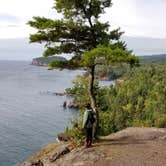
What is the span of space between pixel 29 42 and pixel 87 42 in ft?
12.8

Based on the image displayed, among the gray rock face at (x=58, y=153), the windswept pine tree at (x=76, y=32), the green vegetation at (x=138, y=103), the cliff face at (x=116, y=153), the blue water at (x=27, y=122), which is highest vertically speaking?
the windswept pine tree at (x=76, y=32)

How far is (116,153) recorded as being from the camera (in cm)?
2206

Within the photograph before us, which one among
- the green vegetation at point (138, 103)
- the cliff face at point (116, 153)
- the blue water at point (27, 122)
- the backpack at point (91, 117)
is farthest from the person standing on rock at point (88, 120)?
the green vegetation at point (138, 103)

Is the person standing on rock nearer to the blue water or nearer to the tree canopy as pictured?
the tree canopy

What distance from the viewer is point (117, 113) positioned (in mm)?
95125

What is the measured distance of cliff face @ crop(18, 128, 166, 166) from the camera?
2098 centimetres

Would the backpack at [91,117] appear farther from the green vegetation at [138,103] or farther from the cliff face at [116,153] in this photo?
the green vegetation at [138,103]

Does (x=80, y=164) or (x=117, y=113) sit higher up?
(x=80, y=164)

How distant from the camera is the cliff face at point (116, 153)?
21.0 m

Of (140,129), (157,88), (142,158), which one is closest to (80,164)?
(142,158)

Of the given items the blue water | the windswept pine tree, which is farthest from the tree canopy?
the blue water

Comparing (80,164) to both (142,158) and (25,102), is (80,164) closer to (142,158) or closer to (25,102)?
(142,158)

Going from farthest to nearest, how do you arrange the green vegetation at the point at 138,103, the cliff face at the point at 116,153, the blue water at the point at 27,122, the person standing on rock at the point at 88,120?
the green vegetation at the point at 138,103 → the blue water at the point at 27,122 → the person standing on rock at the point at 88,120 → the cliff face at the point at 116,153

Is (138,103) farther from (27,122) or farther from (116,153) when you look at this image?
(116,153)
